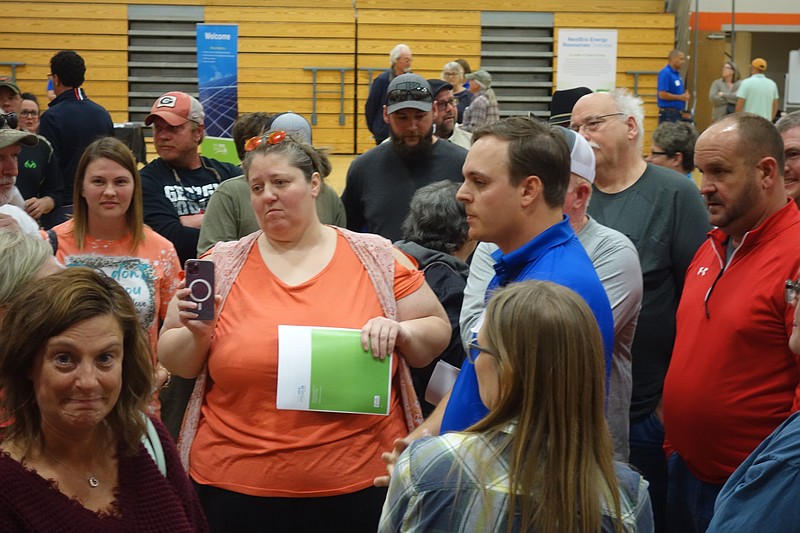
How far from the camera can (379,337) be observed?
232cm

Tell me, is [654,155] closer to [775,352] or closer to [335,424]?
[775,352]

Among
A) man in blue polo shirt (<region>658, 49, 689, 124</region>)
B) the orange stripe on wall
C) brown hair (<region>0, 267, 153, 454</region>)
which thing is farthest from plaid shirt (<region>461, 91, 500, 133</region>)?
brown hair (<region>0, 267, 153, 454</region>)

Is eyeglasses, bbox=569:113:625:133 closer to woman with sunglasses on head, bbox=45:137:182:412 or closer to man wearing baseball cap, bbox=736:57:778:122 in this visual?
woman with sunglasses on head, bbox=45:137:182:412

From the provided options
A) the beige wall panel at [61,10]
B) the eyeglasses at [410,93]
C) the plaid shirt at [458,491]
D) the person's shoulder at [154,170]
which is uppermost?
the beige wall panel at [61,10]

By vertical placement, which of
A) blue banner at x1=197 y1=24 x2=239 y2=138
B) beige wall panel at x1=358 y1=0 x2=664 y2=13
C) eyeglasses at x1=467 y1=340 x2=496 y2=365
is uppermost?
beige wall panel at x1=358 y1=0 x2=664 y2=13

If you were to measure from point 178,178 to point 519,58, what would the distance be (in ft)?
35.3

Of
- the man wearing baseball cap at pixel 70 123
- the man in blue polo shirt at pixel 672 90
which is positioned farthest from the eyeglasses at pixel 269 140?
the man in blue polo shirt at pixel 672 90

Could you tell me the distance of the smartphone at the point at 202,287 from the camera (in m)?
2.26

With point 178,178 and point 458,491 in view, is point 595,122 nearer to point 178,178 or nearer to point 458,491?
point 178,178

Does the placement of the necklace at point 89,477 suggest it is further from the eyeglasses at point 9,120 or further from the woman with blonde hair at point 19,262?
the eyeglasses at point 9,120

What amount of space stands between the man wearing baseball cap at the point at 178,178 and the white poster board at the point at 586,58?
979 cm

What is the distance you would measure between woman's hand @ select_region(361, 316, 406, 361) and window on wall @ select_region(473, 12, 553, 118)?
11.8 meters

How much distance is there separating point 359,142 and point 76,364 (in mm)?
11765

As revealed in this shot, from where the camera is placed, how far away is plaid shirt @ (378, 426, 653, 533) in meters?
1.38
